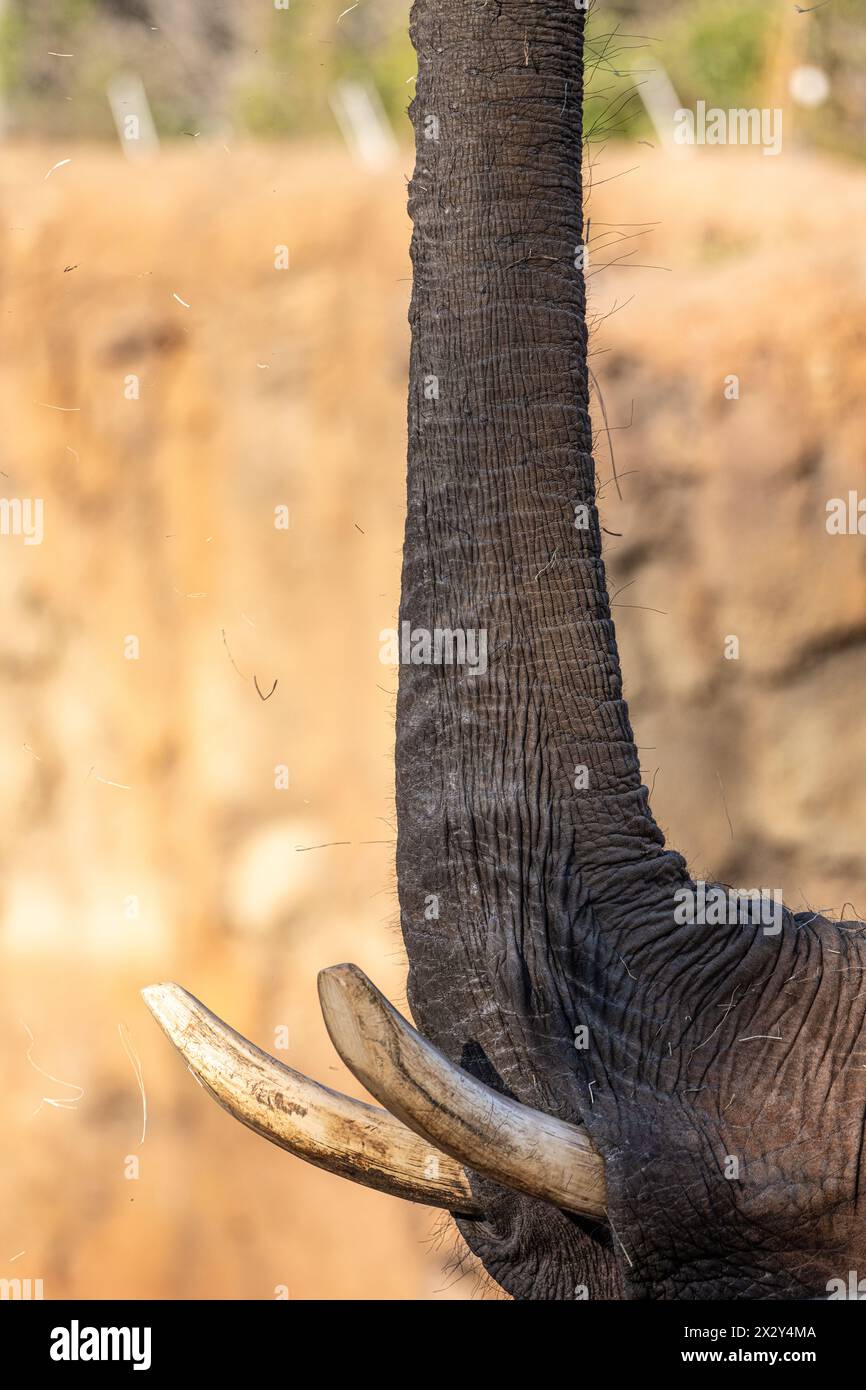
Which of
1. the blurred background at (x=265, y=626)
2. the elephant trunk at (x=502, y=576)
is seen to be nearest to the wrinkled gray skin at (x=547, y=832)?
the elephant trunk at (x=502, y=576)

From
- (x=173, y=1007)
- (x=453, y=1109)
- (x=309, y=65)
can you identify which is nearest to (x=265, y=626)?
(x=173, y=1007)

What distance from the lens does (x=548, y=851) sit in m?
1.63

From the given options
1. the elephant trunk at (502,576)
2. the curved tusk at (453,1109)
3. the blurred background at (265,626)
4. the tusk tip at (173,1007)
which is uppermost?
the blurred background at (265,626)

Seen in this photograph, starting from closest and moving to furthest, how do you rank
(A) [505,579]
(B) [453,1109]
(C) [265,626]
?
(B) [453,1109] → (A) [505,579] → (C) [265,626]

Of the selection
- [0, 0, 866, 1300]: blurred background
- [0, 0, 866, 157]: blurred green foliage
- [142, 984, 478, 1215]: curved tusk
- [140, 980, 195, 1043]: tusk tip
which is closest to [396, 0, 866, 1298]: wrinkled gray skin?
[142, 984, 478, 1215]: curved tusk

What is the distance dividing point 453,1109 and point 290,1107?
164 mm

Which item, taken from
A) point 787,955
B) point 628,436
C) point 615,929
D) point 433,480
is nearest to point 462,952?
point 615,929

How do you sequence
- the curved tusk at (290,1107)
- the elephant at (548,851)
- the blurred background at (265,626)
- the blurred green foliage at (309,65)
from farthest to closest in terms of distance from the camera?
the blurred green foliage at (309,65)
the blurred background at (265,626)
the elephant at (548,851)
the curved tusk at (290,1107)

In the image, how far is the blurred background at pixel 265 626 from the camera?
523 cm

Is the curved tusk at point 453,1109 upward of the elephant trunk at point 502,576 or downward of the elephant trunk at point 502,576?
downward

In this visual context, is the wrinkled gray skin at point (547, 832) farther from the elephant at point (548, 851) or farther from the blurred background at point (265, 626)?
the blurred background at point (265, 626)

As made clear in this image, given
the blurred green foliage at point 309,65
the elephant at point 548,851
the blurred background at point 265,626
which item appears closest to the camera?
the elephant at point 548,851

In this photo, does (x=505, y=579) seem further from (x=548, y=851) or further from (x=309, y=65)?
(x=309, y=65)

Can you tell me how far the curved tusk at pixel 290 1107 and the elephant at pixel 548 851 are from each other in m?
0.04
